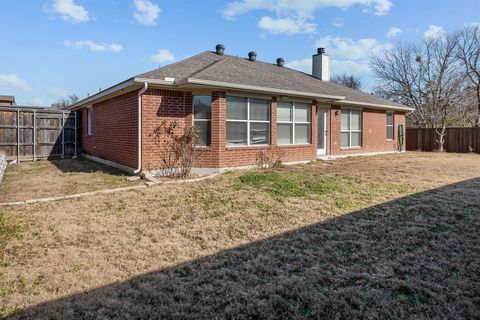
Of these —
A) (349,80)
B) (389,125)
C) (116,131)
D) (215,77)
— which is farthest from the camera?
(349,80)

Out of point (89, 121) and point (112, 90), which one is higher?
point (112, 90)

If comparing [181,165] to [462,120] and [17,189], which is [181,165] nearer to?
[17,189]

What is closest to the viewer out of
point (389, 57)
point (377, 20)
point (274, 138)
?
point (274, 138)

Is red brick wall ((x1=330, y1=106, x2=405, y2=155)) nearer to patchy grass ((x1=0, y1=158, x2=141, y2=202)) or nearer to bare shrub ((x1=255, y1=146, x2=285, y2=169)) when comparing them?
bare shrub ((x1=255, y1=146, x2=285, y2=169))

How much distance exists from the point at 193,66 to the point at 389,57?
28217mm

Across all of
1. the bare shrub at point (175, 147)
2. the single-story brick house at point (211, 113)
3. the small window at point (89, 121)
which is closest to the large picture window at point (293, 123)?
the single-story brick house at point (211, 113)

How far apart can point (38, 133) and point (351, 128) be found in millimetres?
13970

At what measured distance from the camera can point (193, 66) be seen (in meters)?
11.3

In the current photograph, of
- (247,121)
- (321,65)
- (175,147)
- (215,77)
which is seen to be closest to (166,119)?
(175,147)

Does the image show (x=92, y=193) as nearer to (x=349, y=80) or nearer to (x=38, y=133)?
(x=38, y=133)

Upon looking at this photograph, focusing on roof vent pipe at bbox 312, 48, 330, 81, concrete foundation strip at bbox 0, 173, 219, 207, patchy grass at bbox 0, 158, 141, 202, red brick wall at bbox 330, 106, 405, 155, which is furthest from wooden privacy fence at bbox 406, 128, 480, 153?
patchy grass at bbox 0, 158, 141, 202

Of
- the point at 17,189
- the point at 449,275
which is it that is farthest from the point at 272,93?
the point at 449,275

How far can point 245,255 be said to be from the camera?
4.17m

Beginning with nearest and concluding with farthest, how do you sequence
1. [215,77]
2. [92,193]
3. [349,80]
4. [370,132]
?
[92,193], [215,77], [370,132], [349,80]
